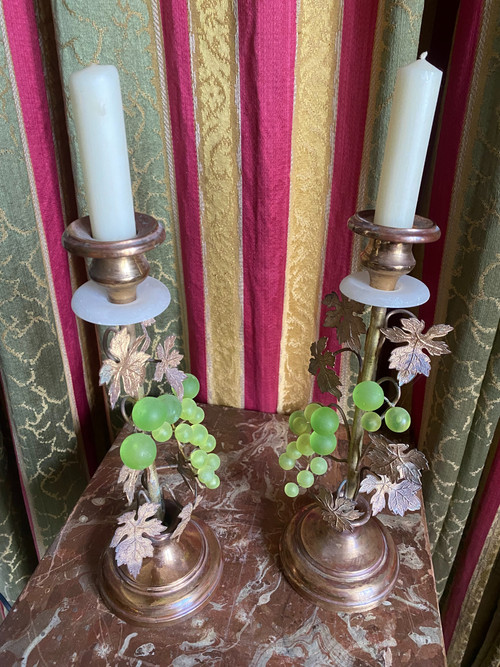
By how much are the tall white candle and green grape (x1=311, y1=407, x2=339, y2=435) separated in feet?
0.89

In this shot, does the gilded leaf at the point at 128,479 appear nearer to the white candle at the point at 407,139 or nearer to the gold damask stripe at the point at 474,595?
the white candle at the point at 407,139

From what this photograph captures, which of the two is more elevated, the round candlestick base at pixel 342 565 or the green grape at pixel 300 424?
the green grape at pixel 300 424

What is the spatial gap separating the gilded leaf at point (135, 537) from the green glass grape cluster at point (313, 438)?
18cm

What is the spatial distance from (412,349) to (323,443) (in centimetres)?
14

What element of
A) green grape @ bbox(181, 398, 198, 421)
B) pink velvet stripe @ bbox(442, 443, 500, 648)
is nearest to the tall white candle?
green grape @ bbox(181, 398, 198, 421)

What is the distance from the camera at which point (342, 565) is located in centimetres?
58

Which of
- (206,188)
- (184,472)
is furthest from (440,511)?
(206,188)

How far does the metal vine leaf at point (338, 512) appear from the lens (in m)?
0.57

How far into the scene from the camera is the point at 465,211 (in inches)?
25.5

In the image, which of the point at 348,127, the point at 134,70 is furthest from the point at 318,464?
the point at 134,70

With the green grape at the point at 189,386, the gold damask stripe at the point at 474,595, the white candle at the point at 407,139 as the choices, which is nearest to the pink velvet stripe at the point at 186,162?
the green grape at the point at 189,386

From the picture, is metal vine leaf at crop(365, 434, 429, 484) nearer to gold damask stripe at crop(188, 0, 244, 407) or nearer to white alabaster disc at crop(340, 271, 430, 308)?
white alabaster disc at crop(340, 271, 430, 308)

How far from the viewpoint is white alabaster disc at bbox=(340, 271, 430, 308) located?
44 cm

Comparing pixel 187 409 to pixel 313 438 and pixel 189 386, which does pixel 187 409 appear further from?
pixel 313 438
